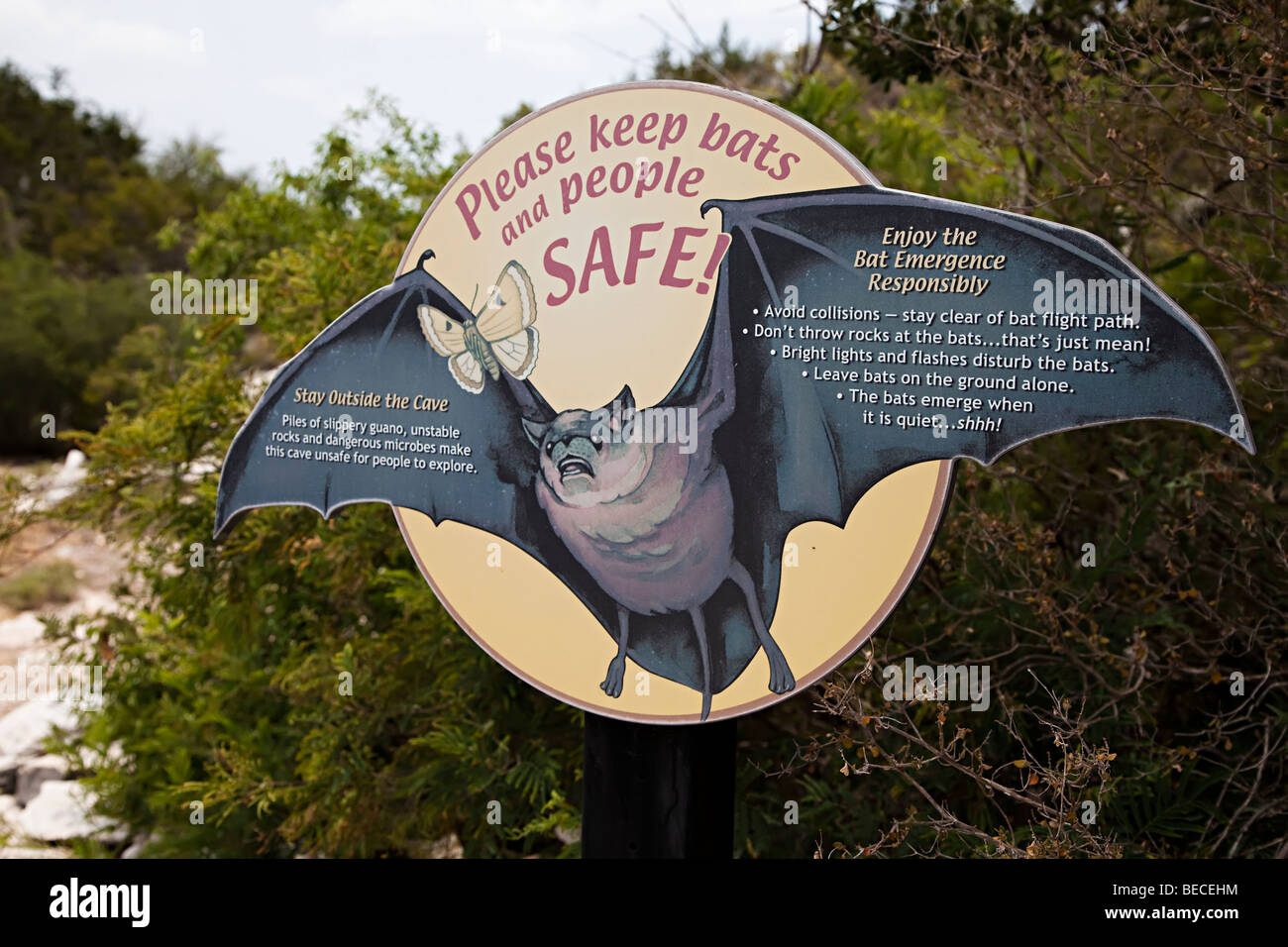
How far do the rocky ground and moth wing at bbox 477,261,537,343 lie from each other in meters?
3.65

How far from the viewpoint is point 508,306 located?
3.95 metres

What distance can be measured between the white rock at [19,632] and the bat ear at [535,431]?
948cm

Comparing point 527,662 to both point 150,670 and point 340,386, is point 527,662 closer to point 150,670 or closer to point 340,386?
point 340,386

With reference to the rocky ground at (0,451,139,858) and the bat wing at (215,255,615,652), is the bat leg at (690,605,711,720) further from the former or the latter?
the rocky ground at (0,451,139,858)

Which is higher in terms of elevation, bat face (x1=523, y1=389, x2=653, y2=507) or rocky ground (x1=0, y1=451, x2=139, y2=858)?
bat face (x1=523, y1=389, x2=653, y2=507)

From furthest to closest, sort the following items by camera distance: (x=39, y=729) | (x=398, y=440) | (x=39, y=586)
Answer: (x=39, y=586), (x=39, y=729), (x=398, y=440)

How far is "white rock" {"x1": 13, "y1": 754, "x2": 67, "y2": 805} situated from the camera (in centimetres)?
864

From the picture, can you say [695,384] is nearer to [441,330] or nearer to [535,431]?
[535,431]

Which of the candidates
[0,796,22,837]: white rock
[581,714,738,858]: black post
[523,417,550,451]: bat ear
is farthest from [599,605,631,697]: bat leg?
[0,796,22,837]: white rock

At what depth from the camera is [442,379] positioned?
4078mm

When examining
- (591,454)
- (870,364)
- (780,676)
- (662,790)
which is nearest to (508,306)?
(591,454)

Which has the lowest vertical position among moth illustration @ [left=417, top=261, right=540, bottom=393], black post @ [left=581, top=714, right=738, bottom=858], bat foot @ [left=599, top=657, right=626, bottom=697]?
black post @ [left=581, top=714, right=738, bottom=858]

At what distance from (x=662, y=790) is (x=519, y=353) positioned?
1589mm
